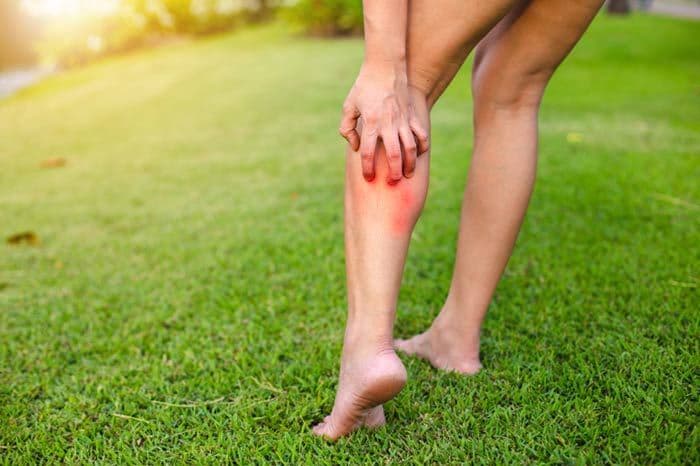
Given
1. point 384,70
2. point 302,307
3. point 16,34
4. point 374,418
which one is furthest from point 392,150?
point 16,34

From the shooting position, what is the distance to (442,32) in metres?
1.14

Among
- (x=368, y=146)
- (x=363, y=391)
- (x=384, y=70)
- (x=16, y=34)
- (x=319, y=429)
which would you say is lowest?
(x=16, y=34)

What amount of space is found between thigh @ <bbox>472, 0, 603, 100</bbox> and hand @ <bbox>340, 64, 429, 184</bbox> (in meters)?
0.31

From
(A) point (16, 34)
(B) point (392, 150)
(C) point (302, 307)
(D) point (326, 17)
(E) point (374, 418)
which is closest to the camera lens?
(B) point (392, 150)

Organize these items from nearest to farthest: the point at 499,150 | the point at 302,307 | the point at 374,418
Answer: the point at 374,418 → the point at 499,150 → the point at 302,307

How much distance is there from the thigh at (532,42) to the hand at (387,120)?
31 centimetres

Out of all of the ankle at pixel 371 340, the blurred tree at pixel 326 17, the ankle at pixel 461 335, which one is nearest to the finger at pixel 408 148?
the ankle at pixel 371 340

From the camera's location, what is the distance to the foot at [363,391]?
114 centimetres

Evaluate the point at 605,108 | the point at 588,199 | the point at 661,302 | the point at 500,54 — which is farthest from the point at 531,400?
the point at 605,108

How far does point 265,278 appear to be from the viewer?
6.95 ft

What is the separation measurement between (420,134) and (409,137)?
0.03m

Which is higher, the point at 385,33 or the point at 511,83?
the point at 385,33

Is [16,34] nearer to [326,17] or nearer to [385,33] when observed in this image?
[326,17]

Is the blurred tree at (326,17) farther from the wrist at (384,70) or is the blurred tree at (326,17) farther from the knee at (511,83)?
A: the wrist at (384,70)
